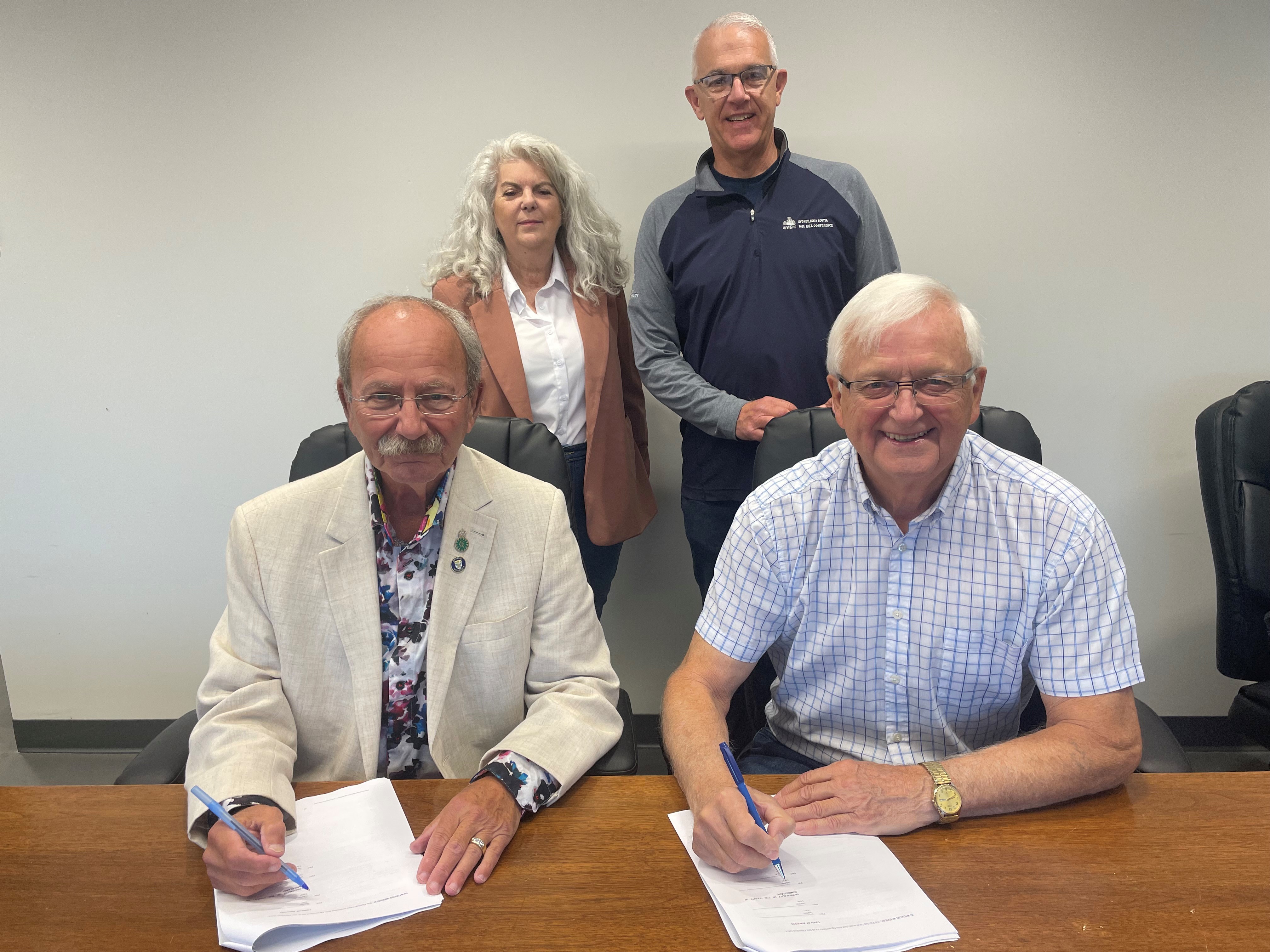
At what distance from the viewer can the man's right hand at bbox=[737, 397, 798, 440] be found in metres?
2.25

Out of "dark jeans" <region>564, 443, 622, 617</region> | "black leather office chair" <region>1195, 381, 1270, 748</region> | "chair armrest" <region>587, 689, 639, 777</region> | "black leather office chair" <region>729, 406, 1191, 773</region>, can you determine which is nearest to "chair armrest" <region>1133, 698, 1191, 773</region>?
"black leather office chair" <region>729, 406, 1191, 773</region>

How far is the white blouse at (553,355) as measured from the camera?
97.3 inches

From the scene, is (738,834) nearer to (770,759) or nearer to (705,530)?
(770,759)

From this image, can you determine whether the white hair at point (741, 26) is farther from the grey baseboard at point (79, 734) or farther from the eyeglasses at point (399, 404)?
the grey baseboard at point (79, 734)

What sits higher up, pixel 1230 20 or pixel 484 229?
pixel 1230 20

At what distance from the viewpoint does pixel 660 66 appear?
2746 mm

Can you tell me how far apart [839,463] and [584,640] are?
1.79 ft

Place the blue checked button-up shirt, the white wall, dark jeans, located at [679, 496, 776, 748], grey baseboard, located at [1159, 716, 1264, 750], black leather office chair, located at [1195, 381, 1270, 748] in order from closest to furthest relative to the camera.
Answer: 1. the blue checked button-up shirt
2. black leather office chair, located at [1195, 381, 1270, 748]
3. dark jeans, located at [679, 496, 776, 748]
4. the white wall
5. grey baseboard, located at [1159, 716, 1264, 750]

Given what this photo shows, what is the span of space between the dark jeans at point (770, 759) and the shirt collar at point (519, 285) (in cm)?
142

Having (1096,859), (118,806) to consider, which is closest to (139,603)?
(118,806)

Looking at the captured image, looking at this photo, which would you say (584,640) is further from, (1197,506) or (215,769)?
(1197,506)

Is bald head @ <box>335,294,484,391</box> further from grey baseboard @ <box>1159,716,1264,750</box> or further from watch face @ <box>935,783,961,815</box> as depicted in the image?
grey baseboard @ <box>1159,716,1264,750</box>

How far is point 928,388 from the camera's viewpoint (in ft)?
4.50

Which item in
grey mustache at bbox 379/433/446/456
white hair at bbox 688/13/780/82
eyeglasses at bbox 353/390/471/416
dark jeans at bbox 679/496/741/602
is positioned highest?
white hair at bbox 688/13/780/82
